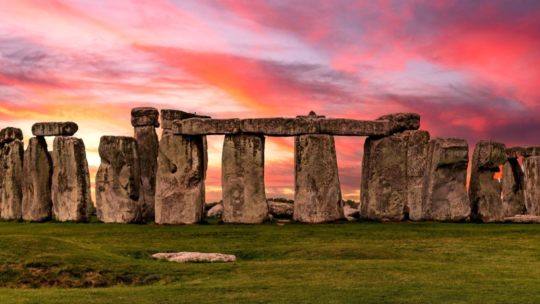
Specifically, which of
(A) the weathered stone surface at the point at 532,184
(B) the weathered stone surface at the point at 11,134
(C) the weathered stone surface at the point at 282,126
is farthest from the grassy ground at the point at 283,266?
(A) the weathered stone surface at the point at 532,184

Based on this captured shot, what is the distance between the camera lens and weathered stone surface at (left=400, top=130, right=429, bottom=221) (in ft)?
89.9

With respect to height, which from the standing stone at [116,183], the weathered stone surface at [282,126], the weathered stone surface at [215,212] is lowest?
the weathered stone surface at [215,212]

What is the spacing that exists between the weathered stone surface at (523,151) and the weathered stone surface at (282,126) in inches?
554

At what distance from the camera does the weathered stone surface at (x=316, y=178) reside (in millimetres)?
25234

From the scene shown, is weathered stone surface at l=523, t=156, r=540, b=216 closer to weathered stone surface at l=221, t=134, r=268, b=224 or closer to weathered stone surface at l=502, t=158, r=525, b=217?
weathered stone surface at l=502, t=158, r=525, b=217

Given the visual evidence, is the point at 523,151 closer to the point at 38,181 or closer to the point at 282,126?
the point at 282,126

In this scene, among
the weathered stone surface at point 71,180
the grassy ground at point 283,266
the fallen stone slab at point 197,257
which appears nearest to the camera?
the grassy ground at point 283,266

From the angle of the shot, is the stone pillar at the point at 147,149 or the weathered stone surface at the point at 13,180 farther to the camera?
the weathered stone surface at the point at 13,180

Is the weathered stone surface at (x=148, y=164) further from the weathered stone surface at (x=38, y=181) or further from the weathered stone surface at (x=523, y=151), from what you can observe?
the weathered stone surface at (x=523, y=151)

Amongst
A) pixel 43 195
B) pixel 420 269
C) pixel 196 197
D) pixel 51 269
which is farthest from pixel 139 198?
pixel 420 269

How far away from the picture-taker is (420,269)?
15016 millimetres

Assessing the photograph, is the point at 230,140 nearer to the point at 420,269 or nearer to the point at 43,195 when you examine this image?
the point at 43,195

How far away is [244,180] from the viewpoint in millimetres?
25469

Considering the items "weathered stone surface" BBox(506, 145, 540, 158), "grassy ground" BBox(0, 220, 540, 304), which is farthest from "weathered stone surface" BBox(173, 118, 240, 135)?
"weathered stone surface" BBox(506, 145, 540, 158)
